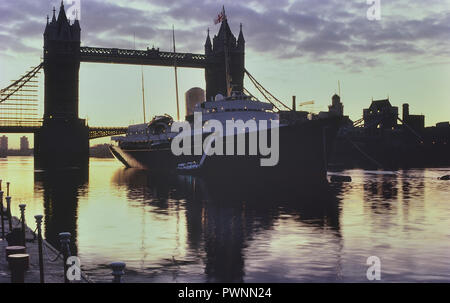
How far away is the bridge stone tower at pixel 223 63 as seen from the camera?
131750mm

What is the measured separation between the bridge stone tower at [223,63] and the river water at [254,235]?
91.9 metres

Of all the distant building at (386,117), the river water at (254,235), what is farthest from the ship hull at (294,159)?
the distant building at (386,117)

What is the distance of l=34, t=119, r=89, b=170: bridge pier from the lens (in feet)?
375

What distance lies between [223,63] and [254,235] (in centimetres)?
11273

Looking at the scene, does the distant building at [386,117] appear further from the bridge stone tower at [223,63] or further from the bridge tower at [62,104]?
the bridge tower at [62,104]

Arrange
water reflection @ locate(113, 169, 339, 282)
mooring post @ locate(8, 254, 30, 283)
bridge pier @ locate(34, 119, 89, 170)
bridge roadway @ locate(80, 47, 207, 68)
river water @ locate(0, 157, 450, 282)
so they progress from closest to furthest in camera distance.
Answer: mooring post @ locate(8, 254, 30, 283) → river water @ locate(0, 157, 450, 282) → water reflection @ locate(113, 169, 339, 282) → bridge pier @ locate(34, 119, 89, 170) → bridge roadway @ locate(80, 47, 207, 68)

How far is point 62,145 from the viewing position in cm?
11481

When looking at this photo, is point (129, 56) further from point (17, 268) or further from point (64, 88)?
point (17, 268)

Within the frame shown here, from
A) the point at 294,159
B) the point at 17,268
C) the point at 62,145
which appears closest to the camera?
the point at 17,268

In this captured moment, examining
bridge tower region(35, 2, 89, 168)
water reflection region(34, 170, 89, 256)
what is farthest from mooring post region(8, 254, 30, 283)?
bridge tower region(35, 2, 89, 168)

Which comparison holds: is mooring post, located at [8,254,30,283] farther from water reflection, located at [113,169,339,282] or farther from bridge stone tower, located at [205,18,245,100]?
bridge stone tower, located at [205,18,245,100]

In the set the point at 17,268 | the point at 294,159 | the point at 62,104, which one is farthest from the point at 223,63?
the point at 17,268

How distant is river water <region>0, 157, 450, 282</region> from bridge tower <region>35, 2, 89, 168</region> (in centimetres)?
7582

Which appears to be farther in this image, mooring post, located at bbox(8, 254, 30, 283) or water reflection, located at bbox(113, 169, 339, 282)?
water reflection, located at bbox(113, 169, 339, 282)
